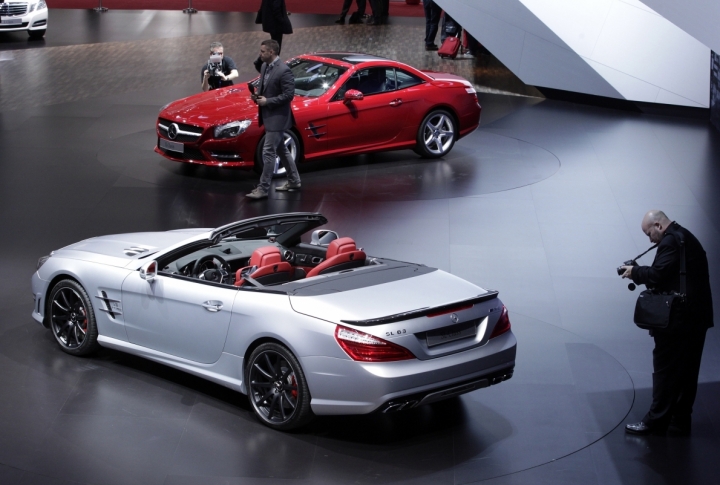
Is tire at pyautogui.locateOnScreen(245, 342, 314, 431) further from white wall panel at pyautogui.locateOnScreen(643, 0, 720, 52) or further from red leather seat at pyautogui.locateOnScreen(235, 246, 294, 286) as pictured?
white wall panel at pyautogui.locateOnScreen(643, 0, 720, 52)

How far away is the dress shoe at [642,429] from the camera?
6.78 metres

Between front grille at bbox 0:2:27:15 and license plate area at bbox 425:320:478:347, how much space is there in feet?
66.1

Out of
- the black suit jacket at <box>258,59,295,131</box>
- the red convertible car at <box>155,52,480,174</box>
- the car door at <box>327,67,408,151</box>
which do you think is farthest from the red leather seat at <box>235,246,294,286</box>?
the car door at <box>327,67,408,151</box>

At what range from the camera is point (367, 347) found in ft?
20.4

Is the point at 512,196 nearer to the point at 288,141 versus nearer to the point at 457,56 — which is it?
the point at 288,141

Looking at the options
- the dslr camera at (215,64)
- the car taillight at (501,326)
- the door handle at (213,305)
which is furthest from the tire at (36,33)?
the car taillight at (501,326)

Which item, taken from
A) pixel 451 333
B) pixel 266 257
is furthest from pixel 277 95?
pixel 451 333

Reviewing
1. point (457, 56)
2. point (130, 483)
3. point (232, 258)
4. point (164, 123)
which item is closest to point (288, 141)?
point (164, 123)

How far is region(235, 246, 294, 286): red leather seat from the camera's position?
7.12 m

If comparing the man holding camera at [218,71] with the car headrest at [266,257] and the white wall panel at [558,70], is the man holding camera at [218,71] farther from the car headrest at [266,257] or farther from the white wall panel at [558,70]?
the car headrest at [266,257]

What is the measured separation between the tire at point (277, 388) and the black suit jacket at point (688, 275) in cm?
237

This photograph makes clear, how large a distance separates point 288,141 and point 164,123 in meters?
1.67

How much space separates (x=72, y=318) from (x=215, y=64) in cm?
760

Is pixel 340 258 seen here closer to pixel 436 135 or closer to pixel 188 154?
pixel 188 154
